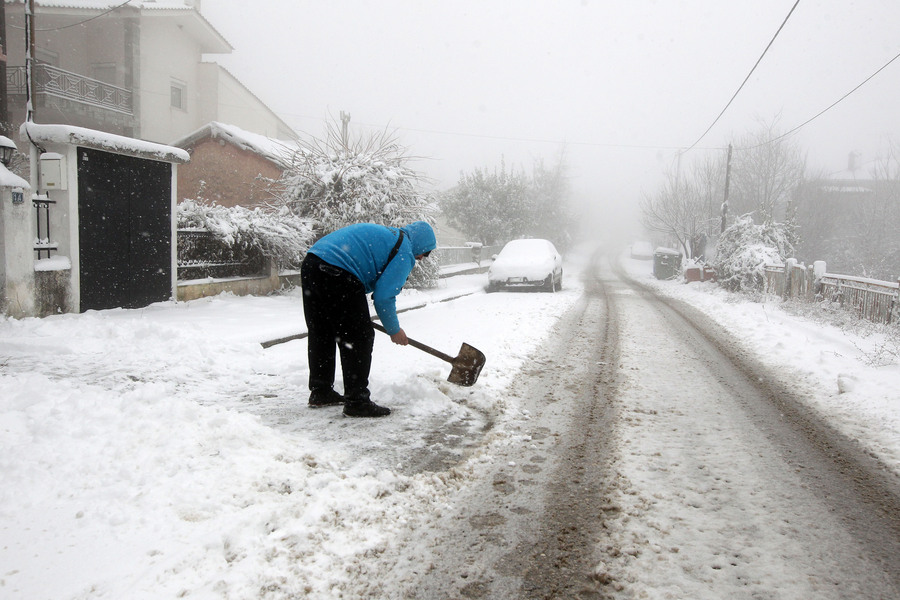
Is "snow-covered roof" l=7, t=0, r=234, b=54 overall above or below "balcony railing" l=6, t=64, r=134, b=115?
above

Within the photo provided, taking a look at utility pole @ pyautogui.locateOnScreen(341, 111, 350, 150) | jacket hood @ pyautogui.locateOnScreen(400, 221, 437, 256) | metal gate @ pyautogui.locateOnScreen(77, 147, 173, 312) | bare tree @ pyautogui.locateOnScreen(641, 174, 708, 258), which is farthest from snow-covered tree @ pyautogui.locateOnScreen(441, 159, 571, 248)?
jacket hood @ pyautogui.locateOnScreen(400, 221, 437, 256)

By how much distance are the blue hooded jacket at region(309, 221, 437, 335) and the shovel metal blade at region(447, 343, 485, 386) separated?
2.50 ft

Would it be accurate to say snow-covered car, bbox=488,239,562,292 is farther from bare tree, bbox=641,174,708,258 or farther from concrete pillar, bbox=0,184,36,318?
bare tree, bbox=641,174,708,258

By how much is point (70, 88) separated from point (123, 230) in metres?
14.9

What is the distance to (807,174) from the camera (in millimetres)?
32625

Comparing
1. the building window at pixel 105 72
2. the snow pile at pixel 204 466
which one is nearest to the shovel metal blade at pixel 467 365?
the snow pile at pixel 204 466

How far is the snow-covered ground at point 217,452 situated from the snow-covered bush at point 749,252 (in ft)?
33.6

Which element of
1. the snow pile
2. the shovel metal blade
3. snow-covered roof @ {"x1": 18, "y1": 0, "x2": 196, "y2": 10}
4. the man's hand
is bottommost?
the snow pile

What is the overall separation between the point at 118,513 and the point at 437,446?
5.98 feet

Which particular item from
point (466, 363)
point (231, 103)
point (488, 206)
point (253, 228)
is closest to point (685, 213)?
point (488, 206)

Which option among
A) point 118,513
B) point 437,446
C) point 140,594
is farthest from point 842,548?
point 118,513

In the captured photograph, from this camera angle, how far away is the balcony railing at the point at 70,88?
17969 millimetres

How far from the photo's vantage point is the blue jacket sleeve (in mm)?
3947

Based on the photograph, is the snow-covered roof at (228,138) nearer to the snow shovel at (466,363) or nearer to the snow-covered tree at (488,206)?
the snow-covered tree at (488,206)
